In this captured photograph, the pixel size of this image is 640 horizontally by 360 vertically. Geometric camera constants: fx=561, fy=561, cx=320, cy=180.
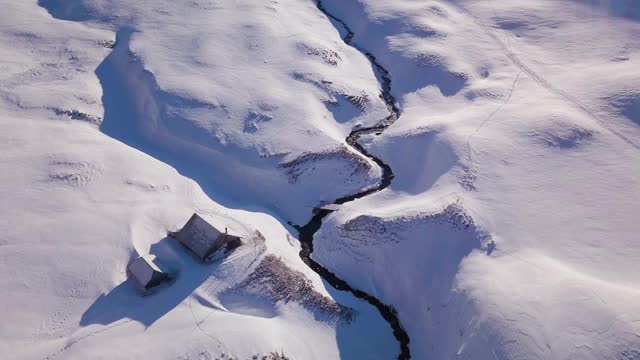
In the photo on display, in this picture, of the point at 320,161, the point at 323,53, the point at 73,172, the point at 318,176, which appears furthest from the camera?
the point at 323,53

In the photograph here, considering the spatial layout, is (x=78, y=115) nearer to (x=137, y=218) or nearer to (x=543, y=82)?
(x=137, y=218)

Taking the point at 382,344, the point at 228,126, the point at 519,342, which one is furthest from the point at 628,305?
the point at 228,126

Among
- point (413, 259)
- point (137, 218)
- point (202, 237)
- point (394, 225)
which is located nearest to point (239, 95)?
point (137, 218)

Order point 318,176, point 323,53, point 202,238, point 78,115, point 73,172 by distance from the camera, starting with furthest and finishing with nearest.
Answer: point 323,53 → point 78,115 → point 318,176 → point 73,172 → point 202,238

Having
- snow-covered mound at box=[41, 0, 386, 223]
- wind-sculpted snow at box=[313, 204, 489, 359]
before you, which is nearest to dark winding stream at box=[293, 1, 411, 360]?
wind-sculpted snow at box=[313, 204, 489, 359]

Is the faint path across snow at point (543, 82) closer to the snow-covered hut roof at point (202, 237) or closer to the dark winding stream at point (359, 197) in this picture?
the dark winding stream at point (359, 197)

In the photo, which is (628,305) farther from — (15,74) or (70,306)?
(15,74)

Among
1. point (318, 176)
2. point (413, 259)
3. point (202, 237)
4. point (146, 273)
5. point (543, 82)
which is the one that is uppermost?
point (543, 82)

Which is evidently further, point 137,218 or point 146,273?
point 137,218
